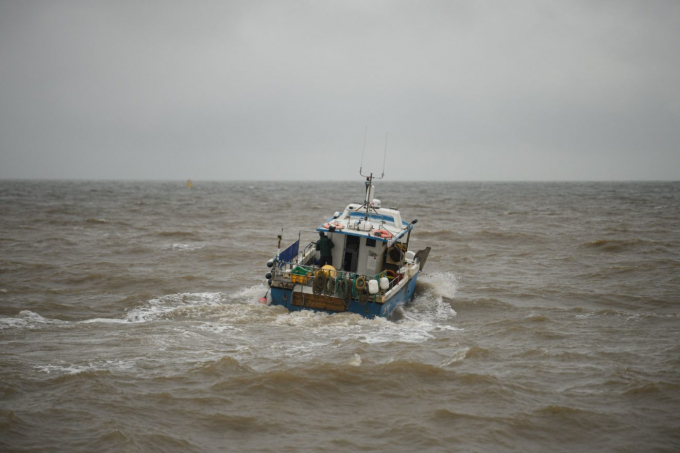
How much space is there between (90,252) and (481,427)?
74.6ft

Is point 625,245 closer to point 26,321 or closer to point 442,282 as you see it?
point 442,282

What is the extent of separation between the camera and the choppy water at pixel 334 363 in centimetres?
852

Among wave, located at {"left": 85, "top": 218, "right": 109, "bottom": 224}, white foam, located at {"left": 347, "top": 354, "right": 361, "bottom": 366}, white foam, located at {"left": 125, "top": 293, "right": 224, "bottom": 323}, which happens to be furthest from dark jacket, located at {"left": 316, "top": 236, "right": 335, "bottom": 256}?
wave, located at {"left": 85, "top": 218, "right": 109, "bottom": 224}

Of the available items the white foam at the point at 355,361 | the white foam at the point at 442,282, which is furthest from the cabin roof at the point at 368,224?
the white foam at the point at 355,361

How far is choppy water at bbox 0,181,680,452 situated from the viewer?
28.0 ft

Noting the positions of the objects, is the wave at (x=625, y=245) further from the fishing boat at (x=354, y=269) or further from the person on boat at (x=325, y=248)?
the person on boat at (x=325, y=248)

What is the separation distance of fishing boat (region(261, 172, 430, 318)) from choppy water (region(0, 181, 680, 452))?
48cm

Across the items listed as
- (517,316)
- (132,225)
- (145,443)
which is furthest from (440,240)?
(145,443)

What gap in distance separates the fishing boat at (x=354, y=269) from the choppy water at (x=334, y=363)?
477mm

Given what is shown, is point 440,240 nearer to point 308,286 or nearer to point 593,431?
point 308,286

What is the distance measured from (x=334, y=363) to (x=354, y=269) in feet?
18.7

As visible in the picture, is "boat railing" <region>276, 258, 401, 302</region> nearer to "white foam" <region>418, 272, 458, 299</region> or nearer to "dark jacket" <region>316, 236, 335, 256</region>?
"dark jacket" <region>316, 236, 335, 256</region>

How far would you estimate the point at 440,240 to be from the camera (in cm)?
3353

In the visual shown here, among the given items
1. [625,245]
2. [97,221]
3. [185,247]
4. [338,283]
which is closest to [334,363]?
[338,283]
